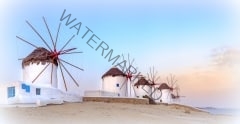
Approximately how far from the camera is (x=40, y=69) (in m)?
22.0

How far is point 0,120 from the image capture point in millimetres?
12602

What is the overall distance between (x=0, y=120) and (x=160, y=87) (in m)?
38.6

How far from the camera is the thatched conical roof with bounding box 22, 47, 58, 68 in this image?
73.6 ft

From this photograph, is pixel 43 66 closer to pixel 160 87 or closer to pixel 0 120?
pixel 0 120

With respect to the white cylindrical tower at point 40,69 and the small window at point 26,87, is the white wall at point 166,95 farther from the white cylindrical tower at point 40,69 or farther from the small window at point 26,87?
the small window at point 26,87

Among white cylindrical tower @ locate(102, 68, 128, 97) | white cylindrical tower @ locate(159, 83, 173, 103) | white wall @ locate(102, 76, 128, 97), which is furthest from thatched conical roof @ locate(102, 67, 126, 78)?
white cylindrical tower @ locate(159, 83, 173, 103)

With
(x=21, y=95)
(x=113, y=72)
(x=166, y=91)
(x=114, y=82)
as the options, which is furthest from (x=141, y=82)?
(x=21, y=95)

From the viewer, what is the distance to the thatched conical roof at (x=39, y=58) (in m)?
22.4

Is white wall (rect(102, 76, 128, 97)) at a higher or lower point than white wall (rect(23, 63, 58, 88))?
lower

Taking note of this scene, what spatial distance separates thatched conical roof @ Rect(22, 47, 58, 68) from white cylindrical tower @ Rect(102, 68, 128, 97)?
1121 cm

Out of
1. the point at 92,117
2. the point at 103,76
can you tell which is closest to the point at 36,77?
the point at 92,117

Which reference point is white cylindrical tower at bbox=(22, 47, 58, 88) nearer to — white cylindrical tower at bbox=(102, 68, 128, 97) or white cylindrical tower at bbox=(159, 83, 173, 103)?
white cylindrical tower at bbox=(102, 68, 128, 97)

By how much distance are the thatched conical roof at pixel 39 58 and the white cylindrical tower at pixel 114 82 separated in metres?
11.2

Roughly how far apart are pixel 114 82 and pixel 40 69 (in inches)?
514
